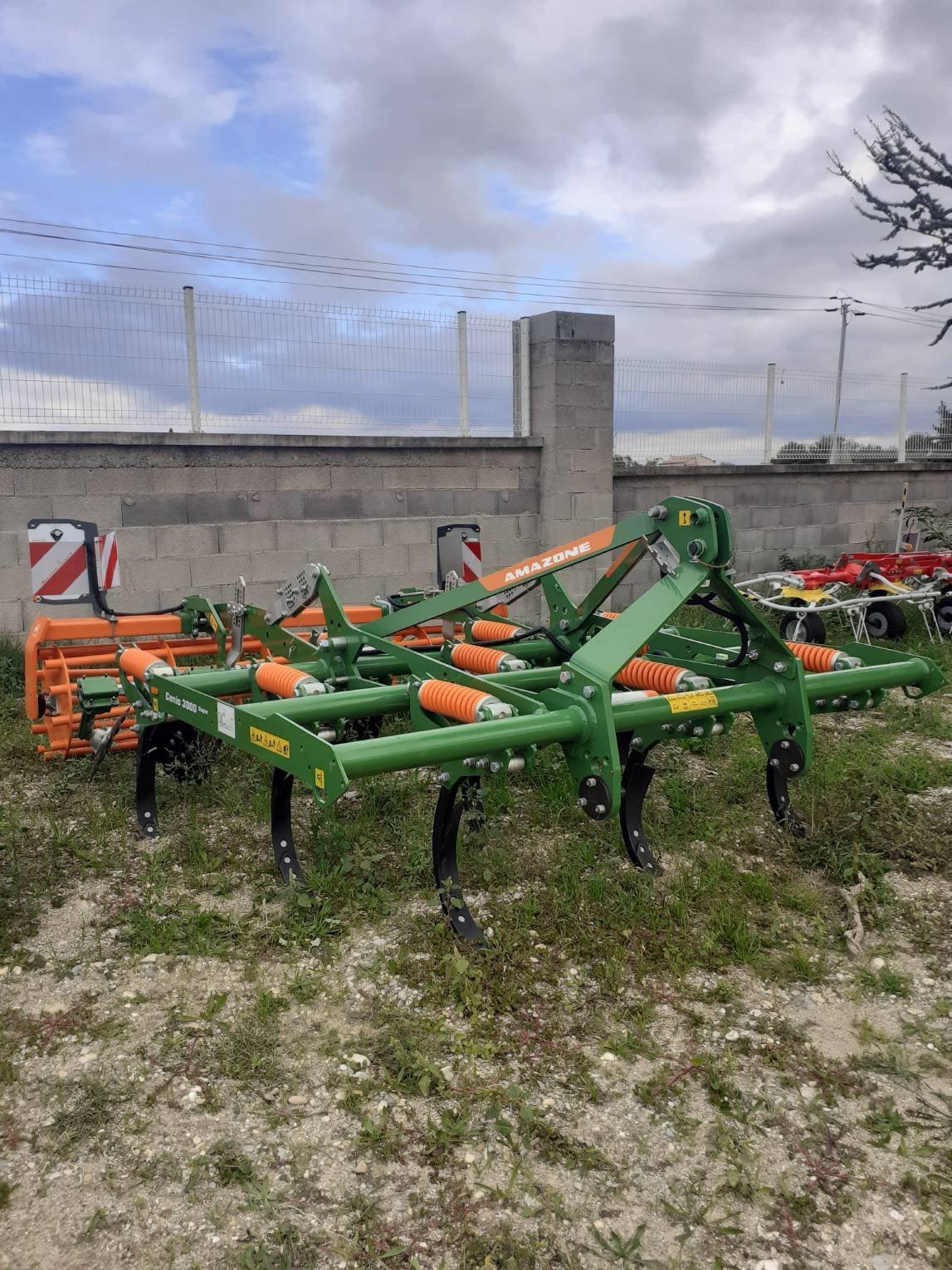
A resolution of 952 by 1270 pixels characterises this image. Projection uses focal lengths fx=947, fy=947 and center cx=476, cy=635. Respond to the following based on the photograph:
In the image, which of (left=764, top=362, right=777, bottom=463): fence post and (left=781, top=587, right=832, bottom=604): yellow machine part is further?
(left=764, top=362, right=777, bottom=463): fence post

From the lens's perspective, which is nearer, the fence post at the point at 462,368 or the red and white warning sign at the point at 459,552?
the red and white warning sign at the point at 459,552

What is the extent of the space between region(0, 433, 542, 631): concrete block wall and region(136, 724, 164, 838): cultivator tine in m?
3.07

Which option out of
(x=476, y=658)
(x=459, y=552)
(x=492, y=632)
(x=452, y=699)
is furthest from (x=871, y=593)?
(x=452, y=699)

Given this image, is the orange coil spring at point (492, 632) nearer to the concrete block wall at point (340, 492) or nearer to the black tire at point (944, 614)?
the concrete block wall at point (340, 492)

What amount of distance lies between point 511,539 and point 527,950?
5928 mm

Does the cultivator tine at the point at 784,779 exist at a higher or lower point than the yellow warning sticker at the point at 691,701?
lower

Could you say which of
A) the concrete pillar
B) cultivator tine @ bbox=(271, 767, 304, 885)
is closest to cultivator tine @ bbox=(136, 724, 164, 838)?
cultivator tine @ bbox=(271, 767, 304, 885)

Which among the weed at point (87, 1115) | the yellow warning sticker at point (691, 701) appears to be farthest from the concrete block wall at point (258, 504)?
the weed at point (87, 1115)

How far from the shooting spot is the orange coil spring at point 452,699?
350 centimetres

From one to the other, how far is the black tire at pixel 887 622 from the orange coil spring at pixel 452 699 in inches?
252

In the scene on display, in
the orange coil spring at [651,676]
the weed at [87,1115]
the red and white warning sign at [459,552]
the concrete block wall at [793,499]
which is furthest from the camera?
the concrete block wall at [793,499]

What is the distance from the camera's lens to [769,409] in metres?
11.1

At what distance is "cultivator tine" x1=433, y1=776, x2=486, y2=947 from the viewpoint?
11.4 ft

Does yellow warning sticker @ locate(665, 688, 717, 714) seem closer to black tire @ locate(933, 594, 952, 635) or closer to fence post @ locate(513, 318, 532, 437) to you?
fence post @ locate(513, 318, 532, 437)
